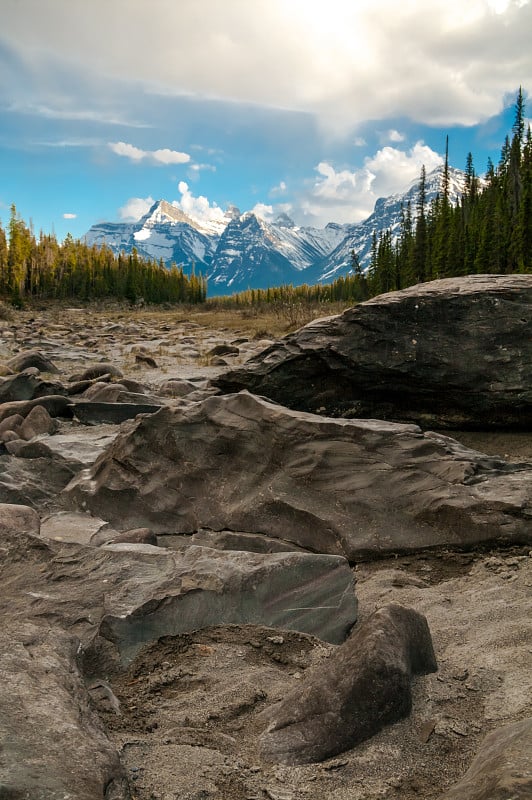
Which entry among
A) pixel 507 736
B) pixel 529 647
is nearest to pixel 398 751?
pixel 507 736

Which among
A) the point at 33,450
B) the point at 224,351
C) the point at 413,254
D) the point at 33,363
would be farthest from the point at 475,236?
the point at 33,450

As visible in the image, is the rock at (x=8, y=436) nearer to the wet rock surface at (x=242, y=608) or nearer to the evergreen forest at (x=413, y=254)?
the wet rock surface at (x=242, y=608)

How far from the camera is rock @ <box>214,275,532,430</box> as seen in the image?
24.0 feet

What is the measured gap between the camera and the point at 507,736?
2.07 m

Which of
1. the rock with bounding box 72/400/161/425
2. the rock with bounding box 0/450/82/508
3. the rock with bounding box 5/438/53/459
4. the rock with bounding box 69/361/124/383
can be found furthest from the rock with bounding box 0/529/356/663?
the rock with bounding box 69/361/124/383

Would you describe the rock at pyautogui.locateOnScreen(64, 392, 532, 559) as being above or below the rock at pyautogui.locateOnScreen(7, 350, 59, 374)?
below

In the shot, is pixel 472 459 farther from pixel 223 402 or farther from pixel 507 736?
pixel 507 736

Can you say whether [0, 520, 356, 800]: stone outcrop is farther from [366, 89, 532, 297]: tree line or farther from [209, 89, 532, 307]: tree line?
[366, 89, 532, 297]: tree line

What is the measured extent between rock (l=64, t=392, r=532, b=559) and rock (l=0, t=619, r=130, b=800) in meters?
2.44

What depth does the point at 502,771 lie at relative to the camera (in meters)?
1.78

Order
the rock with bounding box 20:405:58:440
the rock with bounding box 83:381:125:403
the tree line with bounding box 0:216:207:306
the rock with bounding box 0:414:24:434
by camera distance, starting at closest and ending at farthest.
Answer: the rock with bounding box 20:405:58:440 < the rock with bounding box 0:414:24:434 < the rock with bounding box 83:381:125:403 < the tree line with bounding box 0:216:207:306

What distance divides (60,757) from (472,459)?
12.7 ft

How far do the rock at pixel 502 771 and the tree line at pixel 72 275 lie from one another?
57523mm

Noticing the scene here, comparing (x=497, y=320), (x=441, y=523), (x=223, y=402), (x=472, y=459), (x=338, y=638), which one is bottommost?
(x=338, y=638)
